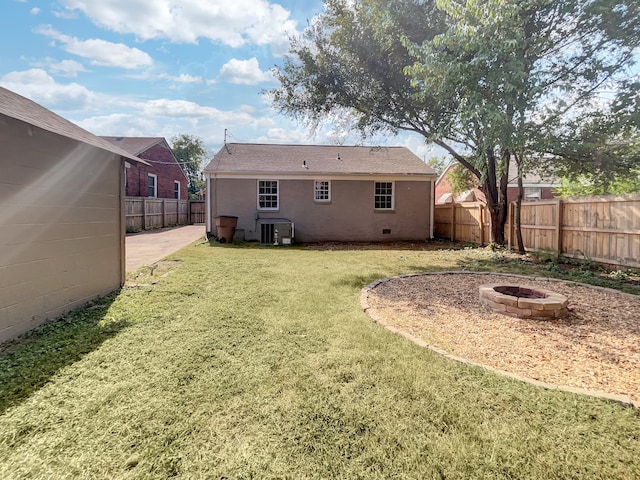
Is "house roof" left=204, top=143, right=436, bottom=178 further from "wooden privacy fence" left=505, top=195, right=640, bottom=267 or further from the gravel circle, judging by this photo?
the gravel circle

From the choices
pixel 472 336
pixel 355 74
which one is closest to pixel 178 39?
pixel 355 74

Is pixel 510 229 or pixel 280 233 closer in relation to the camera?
pixel 510 229

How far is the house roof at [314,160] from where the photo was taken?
45.2 ft

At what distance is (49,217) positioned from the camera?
155 inches

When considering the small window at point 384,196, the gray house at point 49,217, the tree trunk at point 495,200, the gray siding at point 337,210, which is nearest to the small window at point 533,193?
the gray siding at point 337,210

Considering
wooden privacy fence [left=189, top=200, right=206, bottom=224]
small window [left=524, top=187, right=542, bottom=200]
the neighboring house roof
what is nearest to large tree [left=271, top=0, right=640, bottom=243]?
small window [left=524, top=187, right=542, bottom=200]

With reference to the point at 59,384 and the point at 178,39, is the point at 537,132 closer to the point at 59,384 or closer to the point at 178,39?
the point at 59,384

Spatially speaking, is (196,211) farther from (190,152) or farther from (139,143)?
(190,152)

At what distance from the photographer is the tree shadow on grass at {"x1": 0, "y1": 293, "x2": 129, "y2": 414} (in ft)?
8.13

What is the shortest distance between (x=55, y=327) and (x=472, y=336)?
4859mm

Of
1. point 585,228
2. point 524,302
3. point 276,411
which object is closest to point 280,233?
point 585,228

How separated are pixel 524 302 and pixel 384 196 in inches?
427

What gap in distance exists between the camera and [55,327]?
12.3ft

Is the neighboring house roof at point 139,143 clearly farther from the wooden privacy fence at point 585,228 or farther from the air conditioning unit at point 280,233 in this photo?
the wooden privacy fence at point 585,228
